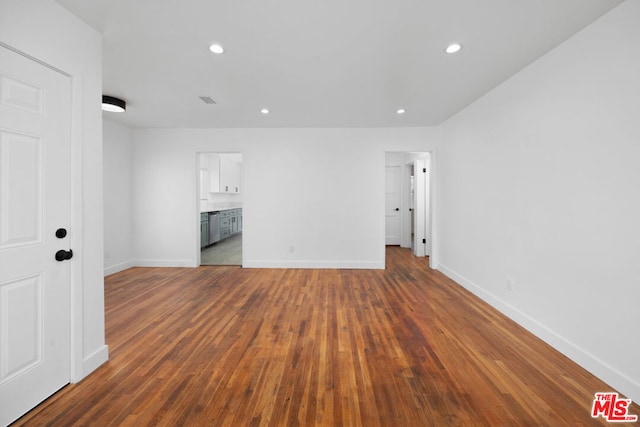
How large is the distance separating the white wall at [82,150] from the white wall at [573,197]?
12.2 feet

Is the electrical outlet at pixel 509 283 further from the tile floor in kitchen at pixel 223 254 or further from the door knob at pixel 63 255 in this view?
the tile floor in kitchen at pixel 223 254

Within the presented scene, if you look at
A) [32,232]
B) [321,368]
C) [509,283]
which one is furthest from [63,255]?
[509,283]

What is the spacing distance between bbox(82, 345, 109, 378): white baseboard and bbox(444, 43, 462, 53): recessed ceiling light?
3805 mm

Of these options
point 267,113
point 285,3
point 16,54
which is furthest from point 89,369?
point 267,113

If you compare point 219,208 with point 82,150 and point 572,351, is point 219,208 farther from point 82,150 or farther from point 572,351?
point 572,351

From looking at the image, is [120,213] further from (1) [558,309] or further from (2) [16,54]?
(1) [558,309]

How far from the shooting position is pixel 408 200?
6.84 m

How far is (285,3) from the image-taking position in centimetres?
170

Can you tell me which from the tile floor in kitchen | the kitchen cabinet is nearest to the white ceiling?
the tile floor in kitchen

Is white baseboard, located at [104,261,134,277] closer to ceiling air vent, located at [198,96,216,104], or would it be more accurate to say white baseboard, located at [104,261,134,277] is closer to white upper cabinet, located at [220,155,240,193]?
ceiling air vent, located at [198,96,216,104]

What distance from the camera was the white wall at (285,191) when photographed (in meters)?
4.71

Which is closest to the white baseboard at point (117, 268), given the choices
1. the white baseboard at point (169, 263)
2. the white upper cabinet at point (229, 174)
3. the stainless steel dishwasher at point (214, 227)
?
the white baseboard at point (169, 263)

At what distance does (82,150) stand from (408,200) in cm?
654

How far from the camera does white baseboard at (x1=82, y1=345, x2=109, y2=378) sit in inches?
70.4
